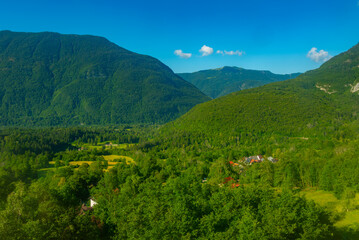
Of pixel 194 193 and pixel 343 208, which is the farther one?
pixel 343 208

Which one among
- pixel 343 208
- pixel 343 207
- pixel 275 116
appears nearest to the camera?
pixel 343 208

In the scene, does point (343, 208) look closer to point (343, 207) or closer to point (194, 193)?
point (343, 207)

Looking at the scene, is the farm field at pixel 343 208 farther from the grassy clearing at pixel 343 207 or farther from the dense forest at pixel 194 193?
the dense forest at pixel 194 193

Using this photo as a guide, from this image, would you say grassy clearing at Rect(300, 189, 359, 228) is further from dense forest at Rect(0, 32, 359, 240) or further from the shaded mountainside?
the shaded mountainside

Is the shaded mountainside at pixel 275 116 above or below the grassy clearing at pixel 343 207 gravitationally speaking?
above

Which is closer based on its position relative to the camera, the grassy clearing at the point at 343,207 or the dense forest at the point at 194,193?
the dense forest at the point at 194,193

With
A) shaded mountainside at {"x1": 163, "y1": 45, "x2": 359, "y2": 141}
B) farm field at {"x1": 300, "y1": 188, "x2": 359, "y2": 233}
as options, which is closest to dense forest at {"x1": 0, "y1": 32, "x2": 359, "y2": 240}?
farm field at {"x1": 300, "y1": 188, "x2": 359, "y2": 233}

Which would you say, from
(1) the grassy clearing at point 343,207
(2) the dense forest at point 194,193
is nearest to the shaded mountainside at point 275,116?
(2) the dense forest at point 194,193

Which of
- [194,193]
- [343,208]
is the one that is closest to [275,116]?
[343,208]

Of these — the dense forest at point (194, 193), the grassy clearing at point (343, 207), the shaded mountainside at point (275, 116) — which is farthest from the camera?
the shaded mountainside at point (275, 116)

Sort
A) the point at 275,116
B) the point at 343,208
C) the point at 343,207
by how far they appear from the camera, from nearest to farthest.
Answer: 1. the point at 343,208
2. the point at 343,207
3. the point at 275,116

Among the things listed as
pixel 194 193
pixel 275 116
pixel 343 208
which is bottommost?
pixel 343 208

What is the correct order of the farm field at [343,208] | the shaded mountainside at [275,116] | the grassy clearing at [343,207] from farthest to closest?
the shaded mountainside at [275,116]
the grassy clearing at [343,207]
the farm field at [343,208]
